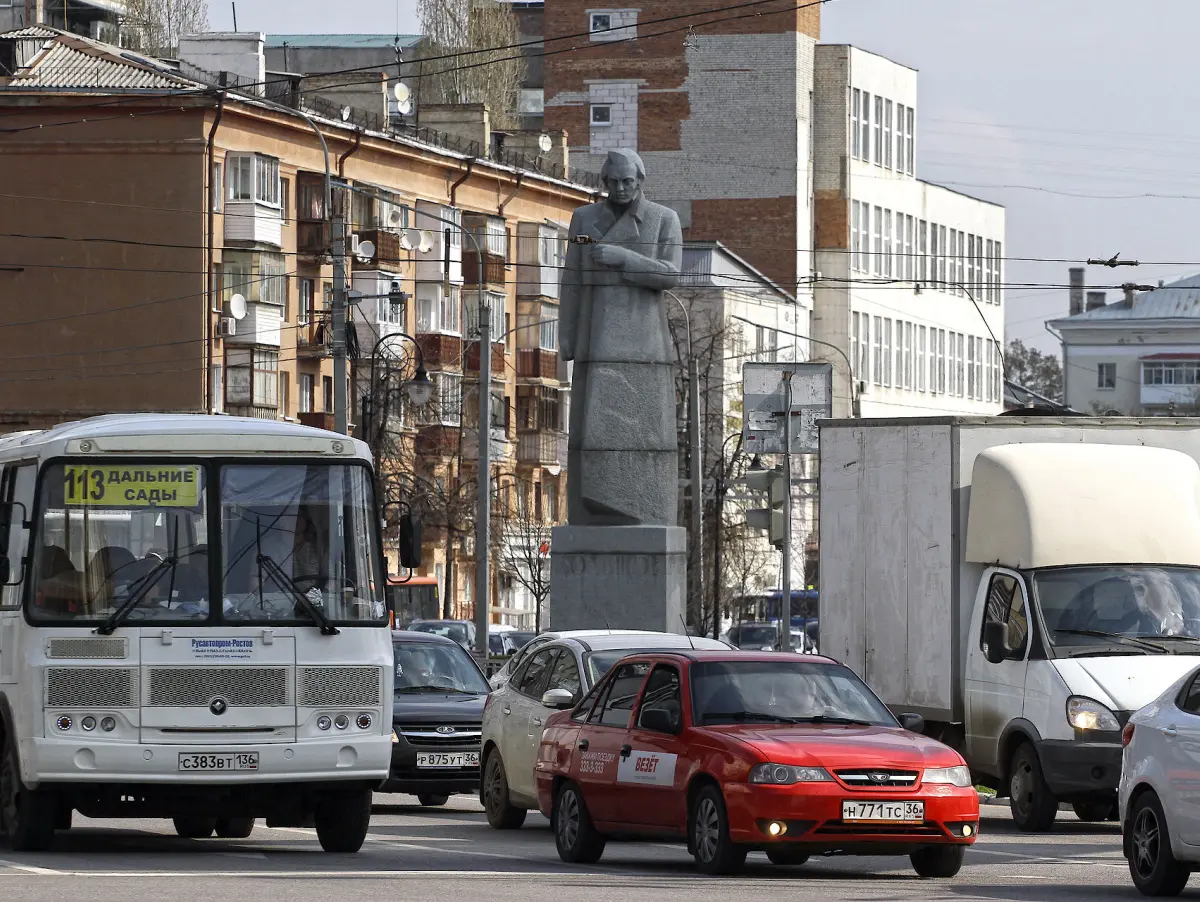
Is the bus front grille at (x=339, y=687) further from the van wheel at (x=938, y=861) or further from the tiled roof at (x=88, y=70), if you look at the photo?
the tiled roof at (x=88, y=70)

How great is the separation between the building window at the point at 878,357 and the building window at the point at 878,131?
6178 millimetres

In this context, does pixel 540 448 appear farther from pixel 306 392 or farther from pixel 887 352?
pixel 887 352

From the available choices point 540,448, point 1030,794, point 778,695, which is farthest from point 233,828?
point 540,448

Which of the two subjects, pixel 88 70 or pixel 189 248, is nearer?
pixel 189 248

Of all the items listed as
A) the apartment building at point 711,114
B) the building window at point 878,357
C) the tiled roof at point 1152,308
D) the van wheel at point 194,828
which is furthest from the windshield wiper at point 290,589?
the tiled roof at point 1152,308

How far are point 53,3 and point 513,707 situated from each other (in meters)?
75.1

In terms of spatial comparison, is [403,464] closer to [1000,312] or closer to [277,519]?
[277,519]

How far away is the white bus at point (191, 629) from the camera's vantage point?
16734 mm

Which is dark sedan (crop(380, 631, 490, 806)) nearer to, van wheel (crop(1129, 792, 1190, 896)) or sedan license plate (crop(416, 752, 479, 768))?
sedan license plate (crop(416, 752, 479, 768))

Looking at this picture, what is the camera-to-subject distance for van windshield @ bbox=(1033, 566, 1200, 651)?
2044 cm

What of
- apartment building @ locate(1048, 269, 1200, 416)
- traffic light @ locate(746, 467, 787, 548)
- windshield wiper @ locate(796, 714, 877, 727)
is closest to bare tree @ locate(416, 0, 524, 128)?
apartment building @ locate(1048, 269, 1200, 416)

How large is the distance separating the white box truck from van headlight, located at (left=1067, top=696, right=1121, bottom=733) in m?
0.01

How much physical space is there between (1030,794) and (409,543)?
5777mm

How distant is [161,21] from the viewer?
3821 inches
